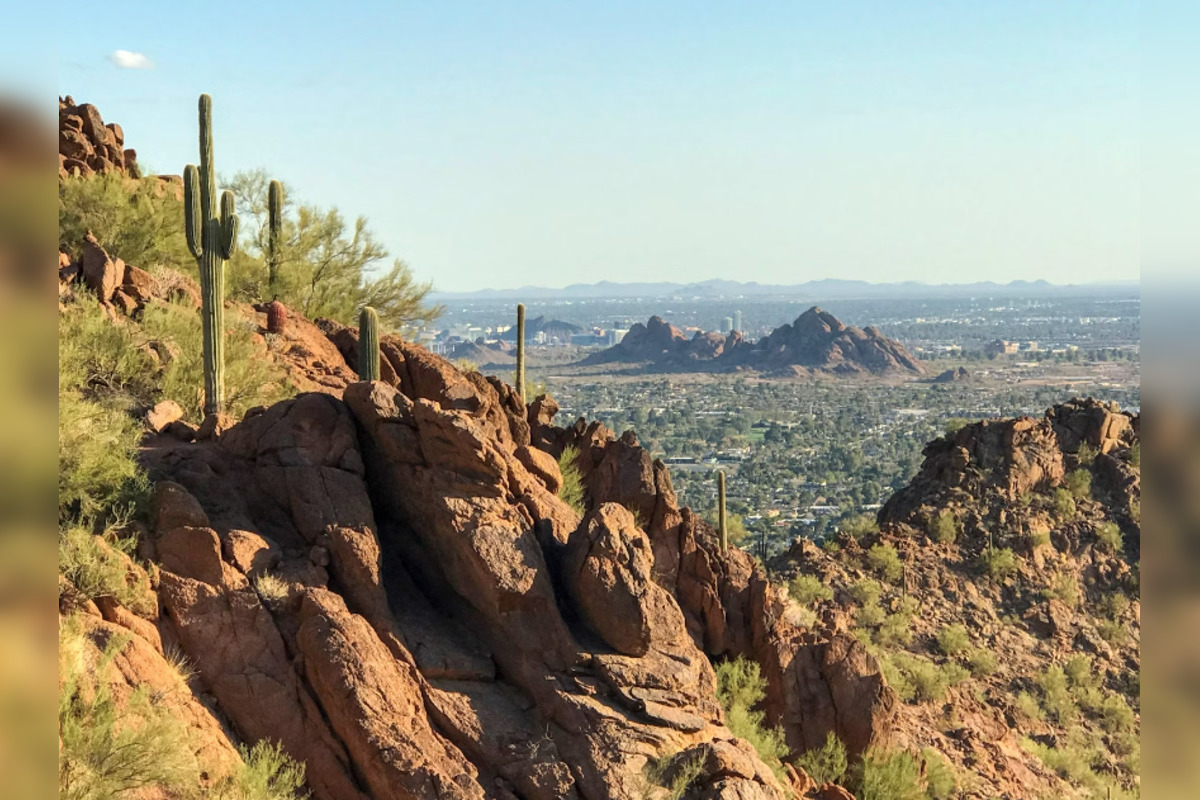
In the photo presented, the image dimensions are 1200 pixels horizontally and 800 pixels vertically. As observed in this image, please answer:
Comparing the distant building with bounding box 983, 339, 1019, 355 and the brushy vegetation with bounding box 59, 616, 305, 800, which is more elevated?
the brushy vegetation with bounding box 59, 616, 305, 800

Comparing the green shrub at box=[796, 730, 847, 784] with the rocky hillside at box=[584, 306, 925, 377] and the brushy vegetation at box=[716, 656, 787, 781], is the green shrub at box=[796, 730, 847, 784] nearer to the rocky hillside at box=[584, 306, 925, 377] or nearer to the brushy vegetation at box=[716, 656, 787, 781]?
the brushy vegetation at box=[716, 656, 787, 781]

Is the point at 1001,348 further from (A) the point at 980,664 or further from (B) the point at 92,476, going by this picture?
(B) the point at 92,476

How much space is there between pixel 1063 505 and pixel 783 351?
409 feet

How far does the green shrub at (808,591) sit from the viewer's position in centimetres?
2491

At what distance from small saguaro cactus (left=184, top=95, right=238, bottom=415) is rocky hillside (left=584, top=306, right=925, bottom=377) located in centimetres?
12919

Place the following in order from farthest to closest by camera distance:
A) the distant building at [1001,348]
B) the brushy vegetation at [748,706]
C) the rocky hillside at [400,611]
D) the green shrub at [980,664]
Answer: the distant building at [1001,348] → the green shrub at [980,664] → the brushy vegetation at [748,706] → the rocky hillside at [400,611]

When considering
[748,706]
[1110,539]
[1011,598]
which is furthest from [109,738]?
[1110,539]

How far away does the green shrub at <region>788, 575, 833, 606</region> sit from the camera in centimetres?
2491

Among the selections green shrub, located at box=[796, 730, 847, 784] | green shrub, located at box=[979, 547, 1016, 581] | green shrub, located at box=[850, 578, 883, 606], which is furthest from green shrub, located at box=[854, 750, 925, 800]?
green shrub, located at box=[979, 547, 1016, 581]

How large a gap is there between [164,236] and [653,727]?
1506 centimetres

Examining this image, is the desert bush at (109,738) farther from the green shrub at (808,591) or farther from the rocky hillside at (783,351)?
the rocky hillside at (783,351)

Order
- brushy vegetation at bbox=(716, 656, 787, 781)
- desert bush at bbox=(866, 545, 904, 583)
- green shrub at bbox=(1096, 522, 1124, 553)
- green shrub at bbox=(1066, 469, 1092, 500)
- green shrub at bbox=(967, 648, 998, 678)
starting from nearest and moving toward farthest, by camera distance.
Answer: brushy vegetation at bbox=(716, 656, 787, 781), green shrub at bbox=(967, 648, 998, 678), desert bush at bbox=(866, 545, 904, 583), green shrub at bbox=(1096, 522, 1124, 553), green shrub at bbox=(1066, 469, 1092, 500)

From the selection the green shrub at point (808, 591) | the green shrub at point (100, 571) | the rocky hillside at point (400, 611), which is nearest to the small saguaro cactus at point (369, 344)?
the rocky hillside at point (400, 611)

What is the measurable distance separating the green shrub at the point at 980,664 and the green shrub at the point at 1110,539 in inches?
246
